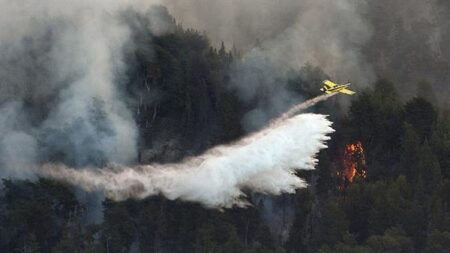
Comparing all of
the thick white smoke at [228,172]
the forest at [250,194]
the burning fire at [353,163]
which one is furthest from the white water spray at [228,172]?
the burning fire at [353,163]

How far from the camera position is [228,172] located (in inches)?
2562

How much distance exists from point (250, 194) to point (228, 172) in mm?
7460

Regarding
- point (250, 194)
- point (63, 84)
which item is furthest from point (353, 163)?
point (63, 84)

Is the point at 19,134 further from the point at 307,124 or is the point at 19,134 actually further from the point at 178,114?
the point at 307,124

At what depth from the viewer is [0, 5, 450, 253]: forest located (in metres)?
71.2

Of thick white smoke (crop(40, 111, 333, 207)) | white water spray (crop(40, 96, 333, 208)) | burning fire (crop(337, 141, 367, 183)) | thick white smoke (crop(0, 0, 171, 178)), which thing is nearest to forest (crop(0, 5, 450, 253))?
burning fire (crop(337, 141, 367, 183))

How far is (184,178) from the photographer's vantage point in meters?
66.0

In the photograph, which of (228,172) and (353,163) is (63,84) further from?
(353,163)

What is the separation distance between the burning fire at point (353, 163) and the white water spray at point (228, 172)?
935 centimetres

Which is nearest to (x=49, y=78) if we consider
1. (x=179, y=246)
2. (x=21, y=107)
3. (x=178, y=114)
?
(x=21, y=107)

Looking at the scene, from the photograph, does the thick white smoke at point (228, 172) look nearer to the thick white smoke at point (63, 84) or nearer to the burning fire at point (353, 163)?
the thick white smoke at point (63, 84)

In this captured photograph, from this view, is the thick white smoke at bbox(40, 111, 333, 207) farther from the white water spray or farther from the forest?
the forest

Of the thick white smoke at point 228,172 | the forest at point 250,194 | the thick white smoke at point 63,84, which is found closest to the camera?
the thick white smoke at point 228,172

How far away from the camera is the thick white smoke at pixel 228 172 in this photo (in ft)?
215
